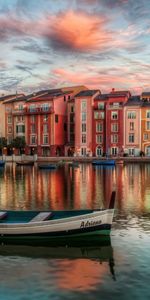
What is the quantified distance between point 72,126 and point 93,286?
10259 cm

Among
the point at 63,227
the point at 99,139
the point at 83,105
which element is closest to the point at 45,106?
the point at 83,105

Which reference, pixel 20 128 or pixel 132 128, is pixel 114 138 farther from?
pixel 20 128

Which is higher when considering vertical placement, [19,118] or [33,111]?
[33,111]

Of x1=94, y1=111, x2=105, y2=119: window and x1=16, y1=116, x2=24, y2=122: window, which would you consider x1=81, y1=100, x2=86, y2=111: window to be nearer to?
x1=94, y1=111, x2=105, y2=119: window

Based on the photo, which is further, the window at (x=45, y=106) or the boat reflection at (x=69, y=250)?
the window at (x=45, y=106)

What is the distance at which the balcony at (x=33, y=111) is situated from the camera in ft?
369

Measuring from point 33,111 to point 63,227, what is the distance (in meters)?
98.2

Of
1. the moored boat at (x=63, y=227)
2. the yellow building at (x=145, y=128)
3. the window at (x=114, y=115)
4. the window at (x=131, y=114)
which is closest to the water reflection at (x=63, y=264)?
the moored boat at (x=63, y=227)

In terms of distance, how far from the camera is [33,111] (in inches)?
4560

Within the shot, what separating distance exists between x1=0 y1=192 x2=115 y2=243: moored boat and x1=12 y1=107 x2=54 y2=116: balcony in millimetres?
93521

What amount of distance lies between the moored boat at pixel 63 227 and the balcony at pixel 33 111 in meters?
93.5

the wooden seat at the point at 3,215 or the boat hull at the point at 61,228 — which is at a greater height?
the wooden seat at the point at 3,215

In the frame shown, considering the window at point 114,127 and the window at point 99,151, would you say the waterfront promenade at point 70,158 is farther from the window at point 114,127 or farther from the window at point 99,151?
the window at point 114,127

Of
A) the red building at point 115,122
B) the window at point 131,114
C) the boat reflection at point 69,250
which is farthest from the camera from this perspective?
the red building at point 115,122
